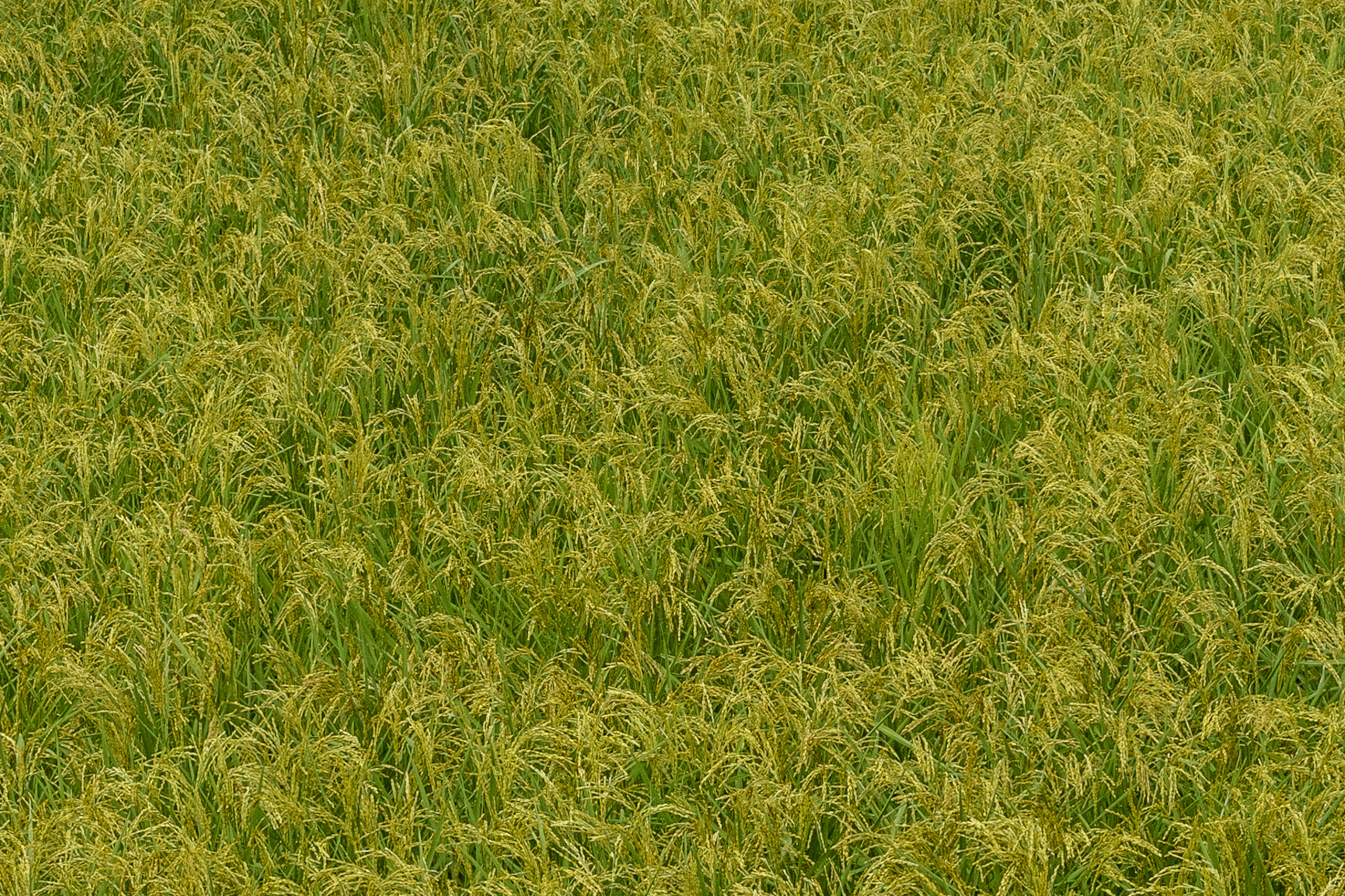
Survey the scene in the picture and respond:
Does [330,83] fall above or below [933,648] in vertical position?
above

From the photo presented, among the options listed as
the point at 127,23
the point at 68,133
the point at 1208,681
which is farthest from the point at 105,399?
the point at 1208,681

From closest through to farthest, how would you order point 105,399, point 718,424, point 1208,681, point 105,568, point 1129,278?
point 1208,681 < point 105,568 < point 718,424 < point 105,399 < point 1129,278

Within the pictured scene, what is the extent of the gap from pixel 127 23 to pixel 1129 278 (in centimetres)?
451

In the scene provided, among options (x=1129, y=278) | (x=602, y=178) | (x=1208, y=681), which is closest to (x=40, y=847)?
(x=1208, y=681)

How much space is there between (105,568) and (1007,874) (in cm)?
259

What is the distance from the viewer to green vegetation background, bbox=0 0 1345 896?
377 centimetres

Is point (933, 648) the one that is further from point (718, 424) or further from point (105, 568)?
point (105, 568)

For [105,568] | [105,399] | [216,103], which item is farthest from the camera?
[216,103]

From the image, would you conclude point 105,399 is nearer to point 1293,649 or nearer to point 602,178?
point 602,178

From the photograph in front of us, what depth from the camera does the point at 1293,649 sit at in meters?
4.13

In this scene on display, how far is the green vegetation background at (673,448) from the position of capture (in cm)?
377

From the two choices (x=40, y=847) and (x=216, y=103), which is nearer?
(x=40, y=847)

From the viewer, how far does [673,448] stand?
199 inches

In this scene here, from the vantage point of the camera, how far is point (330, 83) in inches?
274
